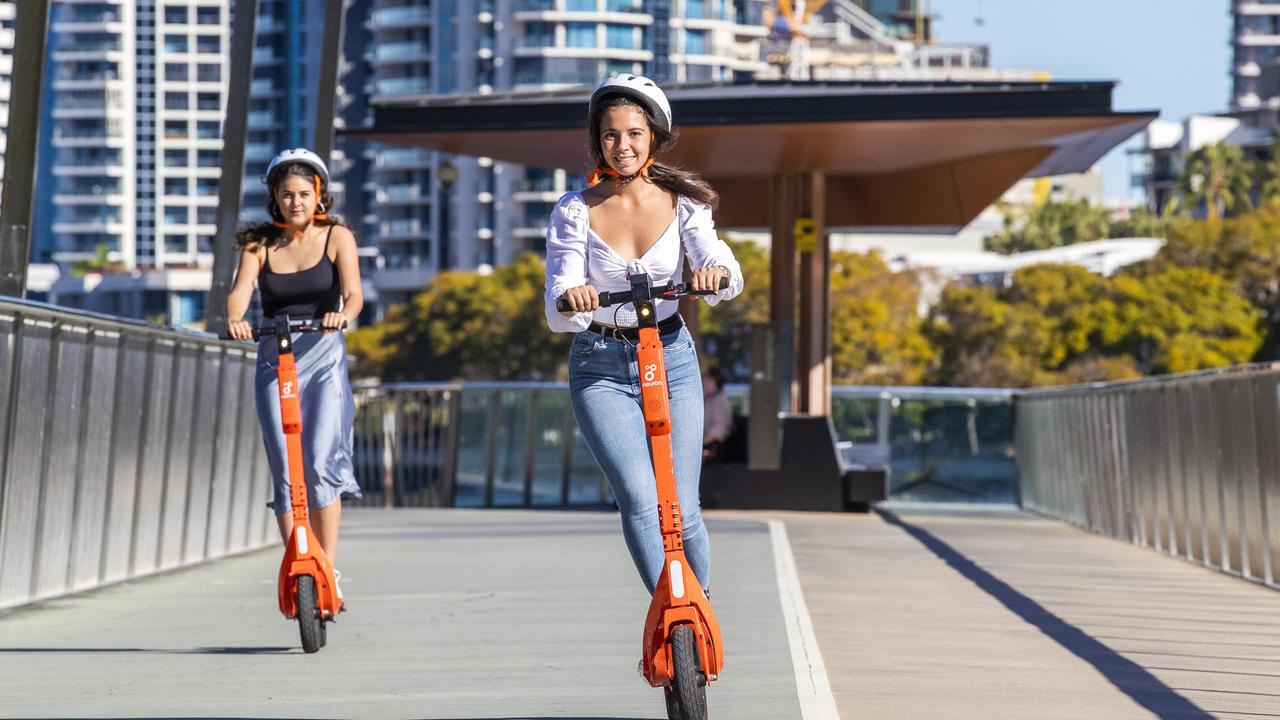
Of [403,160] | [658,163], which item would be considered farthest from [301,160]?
[403,160]

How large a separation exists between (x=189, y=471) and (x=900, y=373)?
7132 centimetres

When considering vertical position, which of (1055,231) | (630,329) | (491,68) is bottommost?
(630,329)

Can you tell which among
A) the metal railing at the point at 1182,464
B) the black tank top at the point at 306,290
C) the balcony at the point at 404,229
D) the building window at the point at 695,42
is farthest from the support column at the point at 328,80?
the building window at the point at 695,42

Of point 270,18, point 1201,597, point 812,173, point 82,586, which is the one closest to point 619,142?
point 82,586

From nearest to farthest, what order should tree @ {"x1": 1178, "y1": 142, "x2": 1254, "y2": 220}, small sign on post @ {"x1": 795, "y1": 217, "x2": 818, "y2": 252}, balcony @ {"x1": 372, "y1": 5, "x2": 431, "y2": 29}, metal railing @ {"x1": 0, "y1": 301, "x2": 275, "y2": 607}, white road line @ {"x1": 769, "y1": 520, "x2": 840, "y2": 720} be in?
white road line @ {"x1": 769, "y1": 520, "x2": 840, "y2": 720} < metal railing @ {"x1": 0, "y1": 301, "x2": 275, "y2": 607} < small sign on post @ {"x1": 795, "y1": 217, "x2": 818, "y2": 252} < tree @ {"x1": 1178, "y1": 142, "x2": 1254, "y2": 220} < balcony @ {"x1": 372, "y1": 5, "x2": 431, "y2": 29}

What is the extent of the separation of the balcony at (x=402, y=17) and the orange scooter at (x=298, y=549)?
134 metres

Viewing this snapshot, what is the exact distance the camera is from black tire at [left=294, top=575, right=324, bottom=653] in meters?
7.10

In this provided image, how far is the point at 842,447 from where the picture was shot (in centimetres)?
2555

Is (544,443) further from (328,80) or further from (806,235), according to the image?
(328,80)

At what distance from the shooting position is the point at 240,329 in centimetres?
732

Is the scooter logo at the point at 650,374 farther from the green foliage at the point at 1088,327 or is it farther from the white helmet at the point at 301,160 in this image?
the green foliage at the point at 1088,327

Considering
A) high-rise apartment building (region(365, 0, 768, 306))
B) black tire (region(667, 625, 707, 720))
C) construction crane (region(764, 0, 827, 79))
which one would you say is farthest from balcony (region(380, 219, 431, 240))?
black tire (region(667, 625, 707, 720))

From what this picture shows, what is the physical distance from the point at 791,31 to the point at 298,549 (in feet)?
465

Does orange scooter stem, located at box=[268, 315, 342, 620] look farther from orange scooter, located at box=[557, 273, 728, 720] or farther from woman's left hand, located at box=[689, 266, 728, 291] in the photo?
woman's left hand, located at box=[689, 266, 728, 291]
